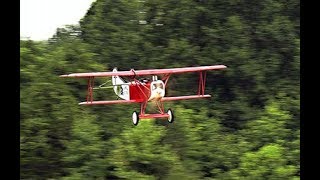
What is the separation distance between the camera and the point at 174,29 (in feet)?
20.0

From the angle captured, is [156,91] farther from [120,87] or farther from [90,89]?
[90,89]

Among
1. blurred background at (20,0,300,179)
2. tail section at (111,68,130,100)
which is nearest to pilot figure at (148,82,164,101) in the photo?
tail section at (111,68,130,100)

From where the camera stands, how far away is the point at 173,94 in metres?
4.34

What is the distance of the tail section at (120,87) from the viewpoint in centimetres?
329

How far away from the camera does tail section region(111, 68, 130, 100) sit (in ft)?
10.8

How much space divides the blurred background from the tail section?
16cm

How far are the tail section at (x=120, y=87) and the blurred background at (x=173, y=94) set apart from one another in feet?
0.53

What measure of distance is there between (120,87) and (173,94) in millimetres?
1007

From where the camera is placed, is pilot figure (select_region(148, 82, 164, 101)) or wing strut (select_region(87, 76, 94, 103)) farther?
wing strut (select_region(87, 76, 94, 103))

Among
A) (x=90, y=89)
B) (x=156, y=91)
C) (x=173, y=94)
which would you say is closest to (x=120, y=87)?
(x=156, y=91)

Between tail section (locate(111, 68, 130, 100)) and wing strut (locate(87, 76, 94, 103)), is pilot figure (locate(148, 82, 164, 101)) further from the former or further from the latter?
wing strut (locate(87, 76, 94, 103))

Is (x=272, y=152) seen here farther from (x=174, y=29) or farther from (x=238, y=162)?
(x=174, y=29)
